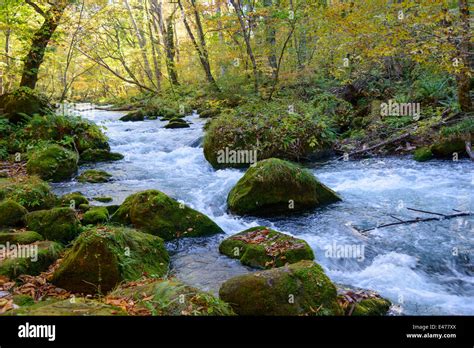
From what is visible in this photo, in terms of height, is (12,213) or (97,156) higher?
(97,156)

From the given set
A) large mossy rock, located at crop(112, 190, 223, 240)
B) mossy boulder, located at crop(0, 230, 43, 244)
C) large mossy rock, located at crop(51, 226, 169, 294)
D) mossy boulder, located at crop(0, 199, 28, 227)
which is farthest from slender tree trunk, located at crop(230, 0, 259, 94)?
large mossy rock, located at crop(51, 226, 169, 294)

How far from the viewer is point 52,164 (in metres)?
11.2

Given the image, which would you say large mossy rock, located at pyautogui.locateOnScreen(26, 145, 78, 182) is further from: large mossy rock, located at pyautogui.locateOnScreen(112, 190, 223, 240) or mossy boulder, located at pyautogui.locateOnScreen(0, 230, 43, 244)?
mossy boulder, located at pyautogui.locateOnScreen(0, 230, 43, 244)

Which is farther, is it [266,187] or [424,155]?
[424,155]

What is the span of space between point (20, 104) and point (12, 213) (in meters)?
8.75

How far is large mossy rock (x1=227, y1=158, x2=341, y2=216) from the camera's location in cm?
853

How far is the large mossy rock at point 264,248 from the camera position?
596 centimetres

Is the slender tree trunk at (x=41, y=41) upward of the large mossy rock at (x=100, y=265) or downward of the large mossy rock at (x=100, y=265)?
upward

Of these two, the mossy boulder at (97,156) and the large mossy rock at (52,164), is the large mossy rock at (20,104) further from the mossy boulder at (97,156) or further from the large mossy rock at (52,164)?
the large mossy rock at (52,164)

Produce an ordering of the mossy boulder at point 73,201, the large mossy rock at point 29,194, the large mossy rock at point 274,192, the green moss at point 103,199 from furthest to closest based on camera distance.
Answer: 1. the green moss at point 103,199
2. the large mossy rock at point 274,192
3. the mossy boulder at point 73,201
4. the large mossy rock at point 29,194

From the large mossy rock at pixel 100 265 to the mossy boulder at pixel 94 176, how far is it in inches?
219

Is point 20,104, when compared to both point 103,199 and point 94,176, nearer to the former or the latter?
point 94,176

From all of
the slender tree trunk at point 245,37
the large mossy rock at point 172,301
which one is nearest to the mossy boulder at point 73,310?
the large mossy rock at point 172,301

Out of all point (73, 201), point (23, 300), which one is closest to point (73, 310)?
point (23, 300)
